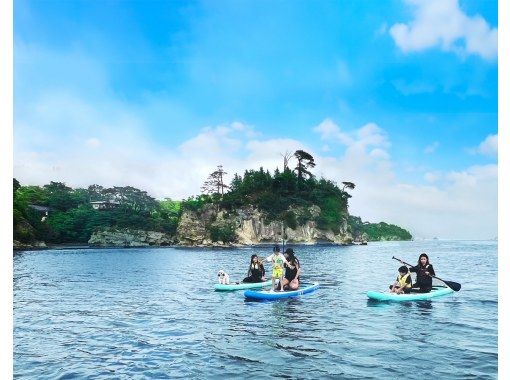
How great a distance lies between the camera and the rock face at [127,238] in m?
102

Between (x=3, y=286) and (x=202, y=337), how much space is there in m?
6.56

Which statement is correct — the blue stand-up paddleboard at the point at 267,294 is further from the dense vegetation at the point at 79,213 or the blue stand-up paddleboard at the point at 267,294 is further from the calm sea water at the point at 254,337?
the dense vegetation at the point at 79,213

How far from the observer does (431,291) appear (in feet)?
60.5

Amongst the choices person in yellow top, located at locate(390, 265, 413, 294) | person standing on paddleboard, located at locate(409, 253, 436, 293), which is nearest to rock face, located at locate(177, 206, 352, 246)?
person standing on paddleboard, located at locate(409, 253, 436, 293)

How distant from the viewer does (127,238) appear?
105 meters

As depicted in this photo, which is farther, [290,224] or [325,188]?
[325,188]

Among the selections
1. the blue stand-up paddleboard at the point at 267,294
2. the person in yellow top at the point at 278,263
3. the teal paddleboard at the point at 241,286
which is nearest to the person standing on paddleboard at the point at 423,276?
the blue stand-up paddleboard at the point at 267,294

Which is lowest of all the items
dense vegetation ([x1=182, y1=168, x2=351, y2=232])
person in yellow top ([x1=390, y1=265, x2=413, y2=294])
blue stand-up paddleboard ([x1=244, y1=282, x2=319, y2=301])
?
blue stand-up paddleboard ([x1=244, y1=282, x2=319, y2=301])

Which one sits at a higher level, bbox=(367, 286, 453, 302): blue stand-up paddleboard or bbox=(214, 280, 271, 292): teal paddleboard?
bbox=(367, 286, 453, 302): blue stand-up paddleboard

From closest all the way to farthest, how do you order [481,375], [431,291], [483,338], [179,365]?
[481,375] < [179,365] < [483,338] < [431,291]

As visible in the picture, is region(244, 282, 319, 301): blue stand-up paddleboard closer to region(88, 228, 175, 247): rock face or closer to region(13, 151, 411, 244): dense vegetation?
region(13, 151, 411, 244): dense vegetation

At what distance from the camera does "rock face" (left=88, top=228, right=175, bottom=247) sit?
102 m

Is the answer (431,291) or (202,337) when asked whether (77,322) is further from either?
(431,291)

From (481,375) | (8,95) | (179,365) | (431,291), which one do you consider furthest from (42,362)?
(431,291)
